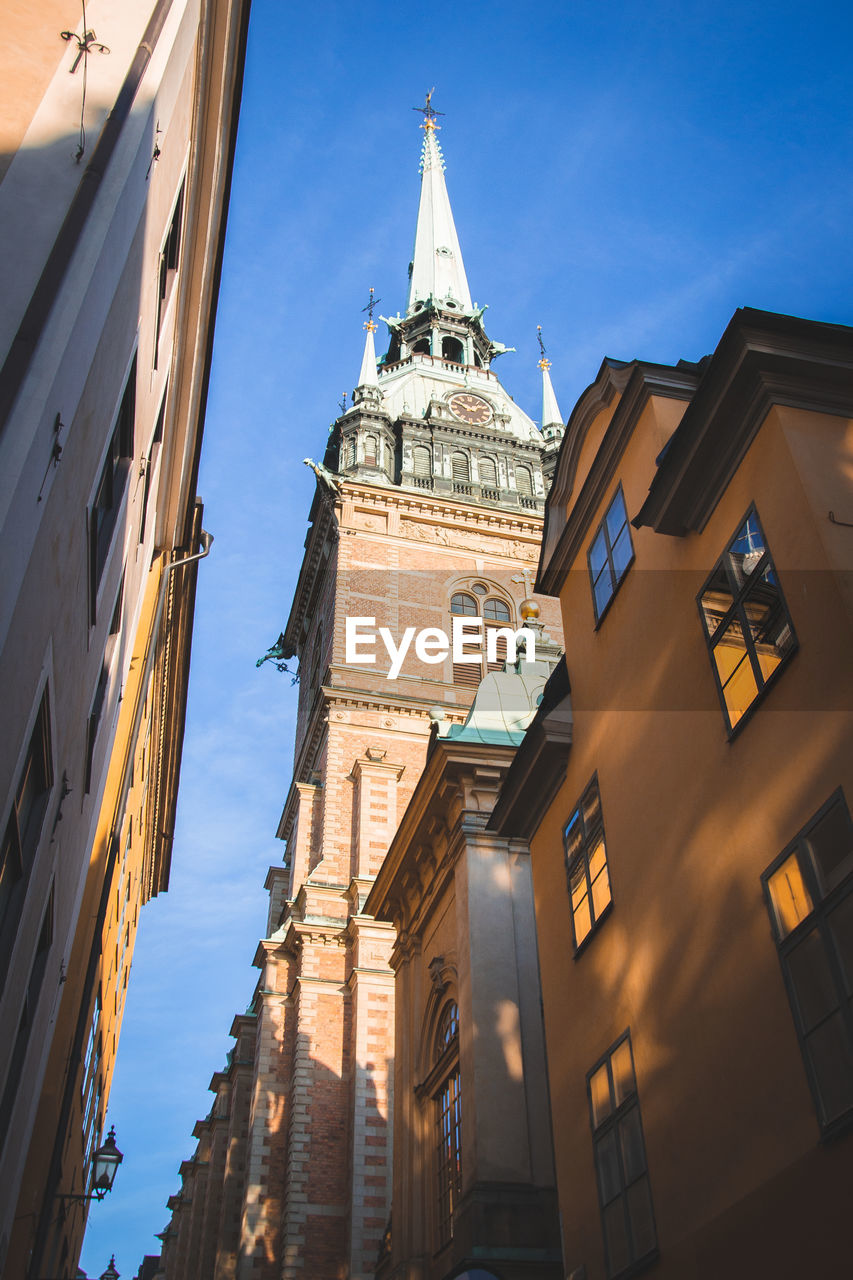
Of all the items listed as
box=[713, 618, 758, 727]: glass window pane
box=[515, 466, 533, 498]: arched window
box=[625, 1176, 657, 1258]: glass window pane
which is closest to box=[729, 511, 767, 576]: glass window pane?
box=[713, 618, 758, 727]: glass window pane

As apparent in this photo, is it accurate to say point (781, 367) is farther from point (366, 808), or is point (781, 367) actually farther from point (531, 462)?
point (531, 462)

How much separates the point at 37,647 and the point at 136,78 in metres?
4.64

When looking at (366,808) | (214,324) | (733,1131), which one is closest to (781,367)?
(733,1131)

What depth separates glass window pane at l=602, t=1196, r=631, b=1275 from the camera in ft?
29.1

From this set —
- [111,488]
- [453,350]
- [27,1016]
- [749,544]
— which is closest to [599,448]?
[749,544]

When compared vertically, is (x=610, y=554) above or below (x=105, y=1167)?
above

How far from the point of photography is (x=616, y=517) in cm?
1144

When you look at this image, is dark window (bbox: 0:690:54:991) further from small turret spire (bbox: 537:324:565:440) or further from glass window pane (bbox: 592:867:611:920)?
small turret spire (bbox: 537:324:565:440)

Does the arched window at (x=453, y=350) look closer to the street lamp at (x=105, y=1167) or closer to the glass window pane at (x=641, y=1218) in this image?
the street lamp at (x=105, y=1167)

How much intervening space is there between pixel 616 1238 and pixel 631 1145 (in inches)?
29.5

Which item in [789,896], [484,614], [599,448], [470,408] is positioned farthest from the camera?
[470,408]

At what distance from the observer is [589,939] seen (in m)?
10.5

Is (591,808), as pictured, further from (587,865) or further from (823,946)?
(823,946)

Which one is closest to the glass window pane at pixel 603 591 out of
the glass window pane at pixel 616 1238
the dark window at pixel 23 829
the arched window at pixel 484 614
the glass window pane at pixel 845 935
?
the glass window pane at pixel 845 935
